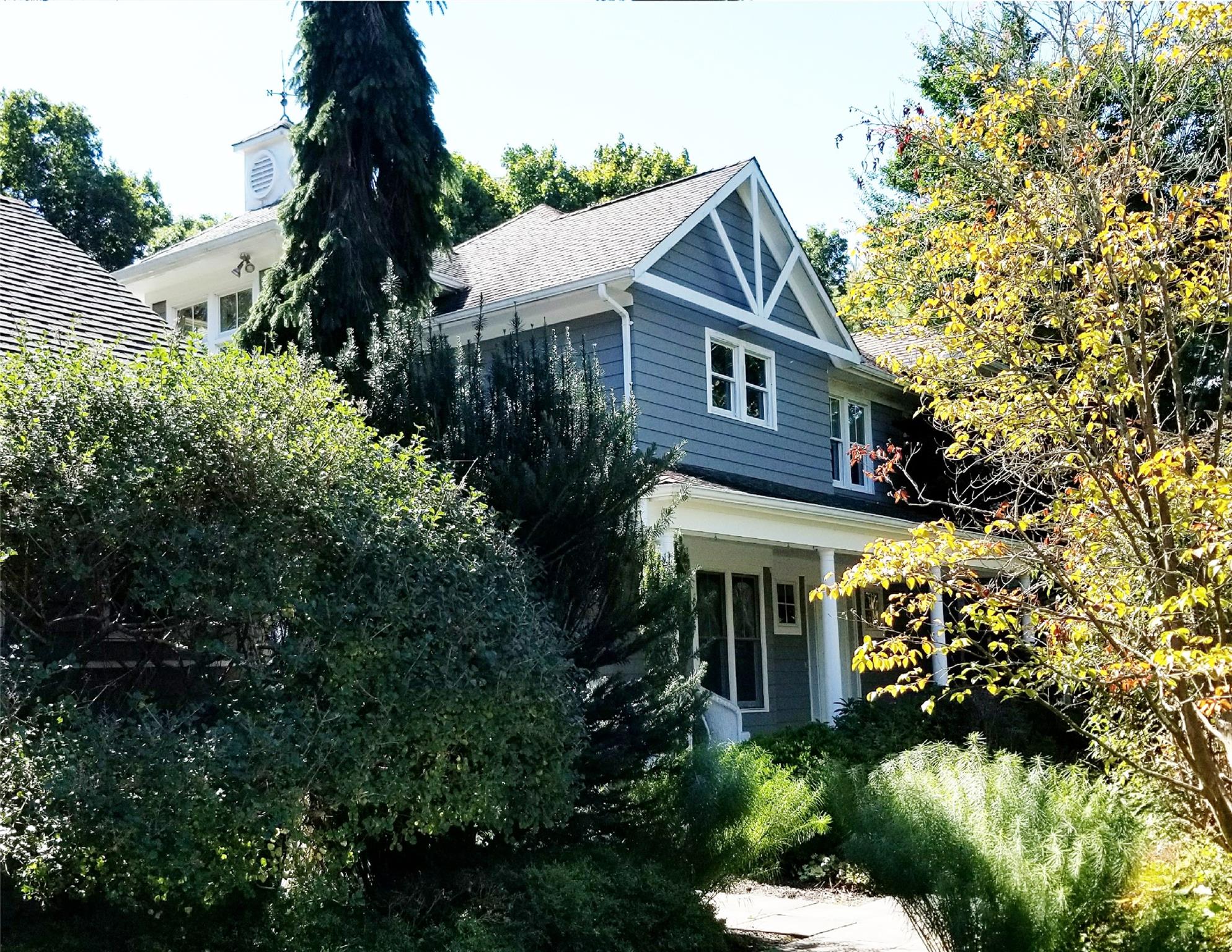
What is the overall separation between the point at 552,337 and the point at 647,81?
4.22 m

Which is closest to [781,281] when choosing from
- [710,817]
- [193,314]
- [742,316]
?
[742,316]

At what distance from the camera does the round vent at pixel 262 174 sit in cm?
2075

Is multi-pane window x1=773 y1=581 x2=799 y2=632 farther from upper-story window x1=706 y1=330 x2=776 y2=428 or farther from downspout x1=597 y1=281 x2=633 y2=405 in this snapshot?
downspout x1=597 y1=281 x2=633 y2=405

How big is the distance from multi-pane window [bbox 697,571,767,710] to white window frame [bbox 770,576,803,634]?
41cm

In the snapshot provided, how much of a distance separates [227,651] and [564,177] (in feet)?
119

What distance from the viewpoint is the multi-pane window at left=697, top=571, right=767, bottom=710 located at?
1670 cm

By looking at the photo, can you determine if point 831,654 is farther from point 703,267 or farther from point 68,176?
point 68,176

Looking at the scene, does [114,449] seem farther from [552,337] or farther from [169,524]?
[552,337]

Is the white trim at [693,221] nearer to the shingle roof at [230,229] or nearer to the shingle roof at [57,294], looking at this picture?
the shingle roof at [230,229]

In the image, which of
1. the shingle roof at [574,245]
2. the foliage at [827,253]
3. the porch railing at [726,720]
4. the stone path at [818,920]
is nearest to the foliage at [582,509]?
the stone path at [818,920]

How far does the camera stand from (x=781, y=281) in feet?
55.1

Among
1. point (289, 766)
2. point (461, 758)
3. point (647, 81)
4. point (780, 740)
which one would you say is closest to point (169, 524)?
point (289, 766)

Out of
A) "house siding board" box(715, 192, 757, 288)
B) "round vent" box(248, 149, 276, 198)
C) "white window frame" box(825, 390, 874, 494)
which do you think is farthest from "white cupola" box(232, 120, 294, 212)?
"white window frame" box(825, 390, 874, 494)

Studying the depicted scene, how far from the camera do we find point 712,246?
16172mm
